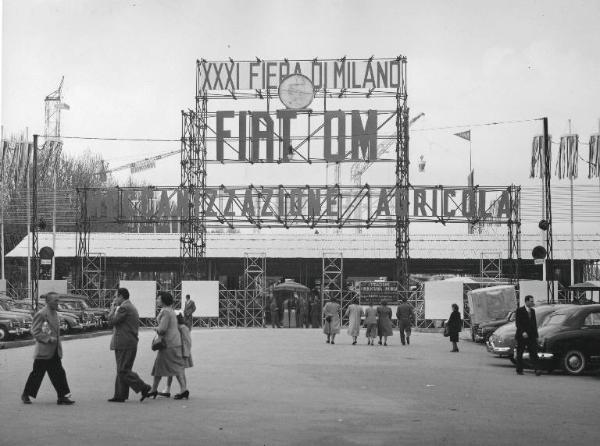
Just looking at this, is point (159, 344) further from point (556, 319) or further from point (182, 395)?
point (556, 319)

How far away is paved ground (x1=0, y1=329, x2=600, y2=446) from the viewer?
11.3m

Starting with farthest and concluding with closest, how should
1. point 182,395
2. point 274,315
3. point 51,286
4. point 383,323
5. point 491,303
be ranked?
point 274,315
point 51,286
point 491,303
point 383,323
point 182,395

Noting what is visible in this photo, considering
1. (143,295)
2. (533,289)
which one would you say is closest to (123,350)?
(533,289)

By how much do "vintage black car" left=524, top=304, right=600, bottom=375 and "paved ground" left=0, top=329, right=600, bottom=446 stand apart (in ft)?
1.30

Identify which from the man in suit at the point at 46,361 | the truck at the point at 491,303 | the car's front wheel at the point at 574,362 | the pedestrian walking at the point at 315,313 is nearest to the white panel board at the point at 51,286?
the pedestrian walking at the point at 315,313

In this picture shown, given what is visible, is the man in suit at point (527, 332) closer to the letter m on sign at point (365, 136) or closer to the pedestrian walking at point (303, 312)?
the letter m on sign at point (365, 136)

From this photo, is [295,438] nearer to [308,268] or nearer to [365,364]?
[365,364]

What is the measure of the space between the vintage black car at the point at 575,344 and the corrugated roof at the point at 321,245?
35.7m

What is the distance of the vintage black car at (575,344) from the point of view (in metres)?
21.0

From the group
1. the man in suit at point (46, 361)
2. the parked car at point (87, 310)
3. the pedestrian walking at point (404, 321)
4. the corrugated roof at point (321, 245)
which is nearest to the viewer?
the man in suit at point (46, 361)

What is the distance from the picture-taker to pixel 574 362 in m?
21.2

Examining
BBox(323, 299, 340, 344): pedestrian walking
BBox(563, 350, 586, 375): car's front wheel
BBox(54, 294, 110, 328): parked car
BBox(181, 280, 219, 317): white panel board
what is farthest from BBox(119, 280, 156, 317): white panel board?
BBox(563, 350, 586, 375): car's front wheel

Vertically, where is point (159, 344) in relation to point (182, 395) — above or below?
above

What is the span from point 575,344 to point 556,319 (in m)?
1.47
